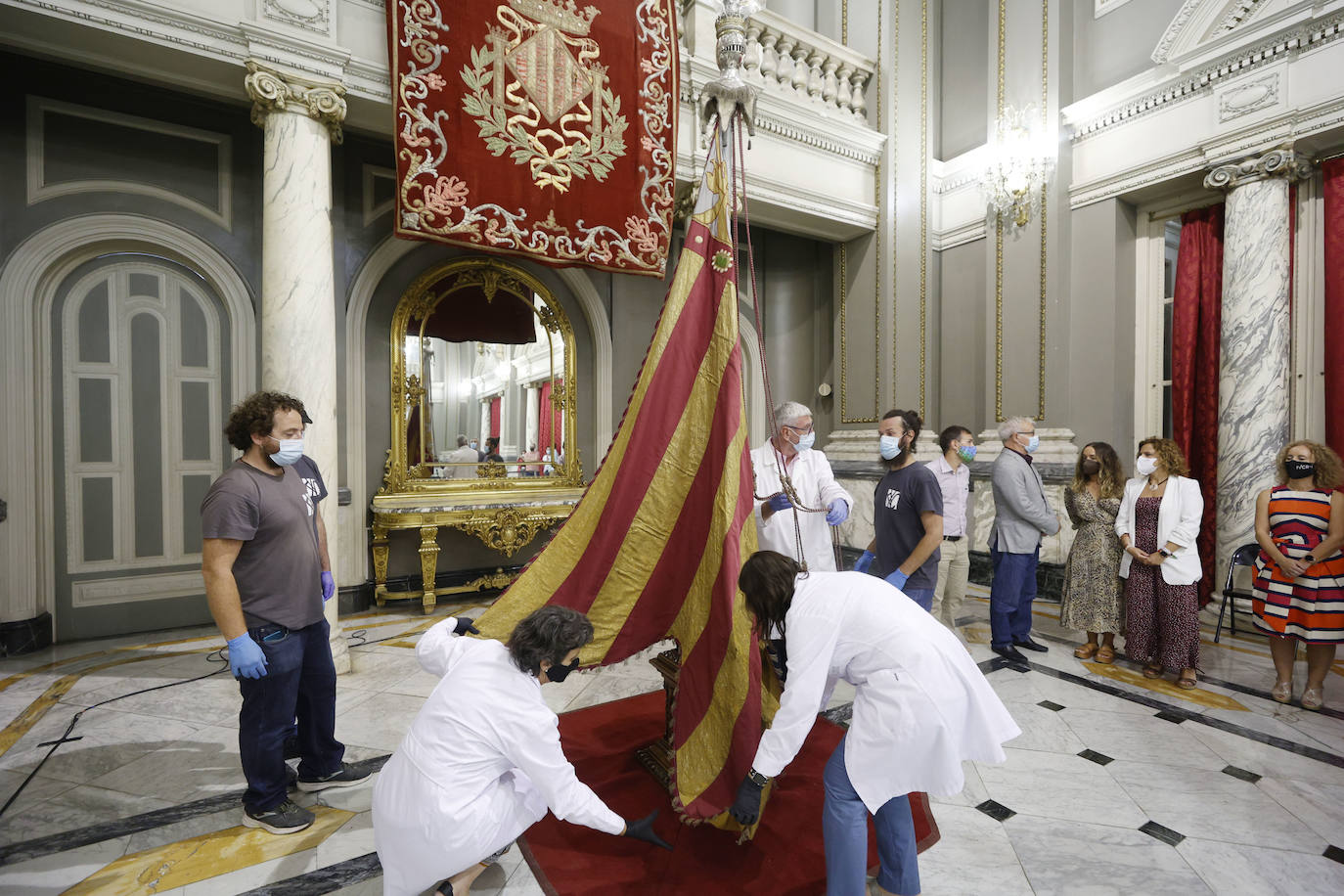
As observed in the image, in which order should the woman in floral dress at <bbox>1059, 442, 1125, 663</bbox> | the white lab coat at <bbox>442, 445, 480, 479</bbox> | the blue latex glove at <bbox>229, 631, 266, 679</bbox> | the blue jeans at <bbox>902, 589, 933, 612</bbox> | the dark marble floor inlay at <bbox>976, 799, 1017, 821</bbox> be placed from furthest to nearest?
the white lab coat at <bbox>442, 445, 480, 479</bbox> → the woman in floral dress at <bbox>1059, 442, 1125, 663</bbox> → the blue jeans at <bbox>902, 589, 933, 612</bbox> → the dark marble floor inlay at <bbox>976, 799, 1017, 821</bbox> → the blue latex glove at <bbox>229, 631, 266, 679</bbox>

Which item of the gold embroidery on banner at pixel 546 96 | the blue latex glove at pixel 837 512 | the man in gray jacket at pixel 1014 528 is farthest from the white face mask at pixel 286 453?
the man in gray jacket at pixel 1014 528

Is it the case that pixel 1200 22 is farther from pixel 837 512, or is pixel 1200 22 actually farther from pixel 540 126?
pixel 837 512

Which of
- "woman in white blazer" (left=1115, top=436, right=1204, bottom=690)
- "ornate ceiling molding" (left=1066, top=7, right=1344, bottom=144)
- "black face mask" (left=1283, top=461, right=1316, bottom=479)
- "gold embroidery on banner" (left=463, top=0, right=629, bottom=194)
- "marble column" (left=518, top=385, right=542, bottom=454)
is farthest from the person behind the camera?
"marble column" (left=518, top=385, right=542, bottom=454)

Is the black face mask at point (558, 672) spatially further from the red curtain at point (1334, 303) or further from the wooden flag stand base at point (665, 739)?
the red curtain at point (1334, 303)

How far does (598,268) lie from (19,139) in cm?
345

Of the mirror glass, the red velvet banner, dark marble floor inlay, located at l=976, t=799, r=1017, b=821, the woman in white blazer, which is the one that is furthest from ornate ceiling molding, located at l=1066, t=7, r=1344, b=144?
dark marble floor inlay, located at l=976, t=799, r=1017, b=821

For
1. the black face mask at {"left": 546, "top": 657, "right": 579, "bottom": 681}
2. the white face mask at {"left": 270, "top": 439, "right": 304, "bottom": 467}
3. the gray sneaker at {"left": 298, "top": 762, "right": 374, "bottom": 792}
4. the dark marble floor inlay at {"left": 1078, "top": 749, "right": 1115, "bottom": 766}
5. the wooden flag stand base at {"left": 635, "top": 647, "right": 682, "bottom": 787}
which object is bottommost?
the dark marble floor inlay at {"left": 1078, "top": 749, "right": 1115, "bottom": 766}

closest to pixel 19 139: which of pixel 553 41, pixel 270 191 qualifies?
pixel 270 191

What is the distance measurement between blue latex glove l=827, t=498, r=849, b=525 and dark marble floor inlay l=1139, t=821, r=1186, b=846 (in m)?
1.39

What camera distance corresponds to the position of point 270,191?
136 inches

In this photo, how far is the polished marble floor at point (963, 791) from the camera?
1.88 m

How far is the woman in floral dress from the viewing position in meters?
3.70

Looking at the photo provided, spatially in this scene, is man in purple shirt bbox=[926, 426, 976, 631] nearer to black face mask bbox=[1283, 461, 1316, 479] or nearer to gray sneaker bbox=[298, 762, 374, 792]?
black face mask bbox=[1283, 461, 1316, 479]

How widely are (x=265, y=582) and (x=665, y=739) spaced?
1.49 m
